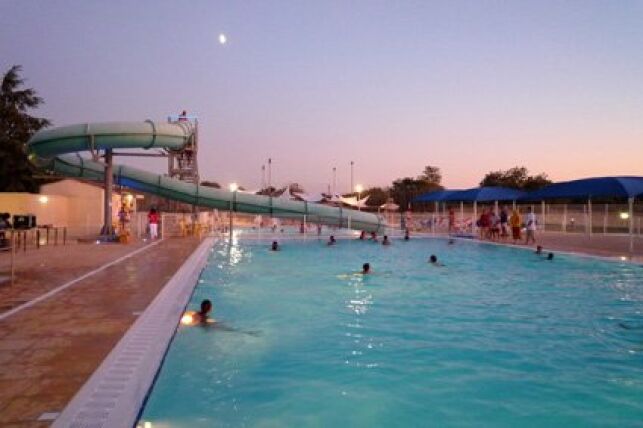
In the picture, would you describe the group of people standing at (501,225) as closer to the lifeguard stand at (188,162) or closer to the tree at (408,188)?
the lifeguard stand at (188,162)

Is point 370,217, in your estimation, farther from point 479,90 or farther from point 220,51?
point 220,51

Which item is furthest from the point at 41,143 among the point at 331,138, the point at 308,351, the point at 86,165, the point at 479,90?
the point at 331,138

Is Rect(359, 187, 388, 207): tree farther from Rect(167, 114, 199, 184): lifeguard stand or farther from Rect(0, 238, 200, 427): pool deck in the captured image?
Rect(0, 238, 200, 427): pool deck

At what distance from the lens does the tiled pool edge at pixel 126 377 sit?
3143 millimetres

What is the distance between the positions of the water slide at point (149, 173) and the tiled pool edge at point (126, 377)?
1176 cm

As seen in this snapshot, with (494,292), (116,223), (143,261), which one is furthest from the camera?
(116,223)

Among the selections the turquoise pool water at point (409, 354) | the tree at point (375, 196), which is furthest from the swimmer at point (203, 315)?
the tree at point (375, 196)

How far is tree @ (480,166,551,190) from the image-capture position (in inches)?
2178

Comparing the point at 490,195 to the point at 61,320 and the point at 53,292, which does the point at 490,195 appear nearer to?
the point at 53,292

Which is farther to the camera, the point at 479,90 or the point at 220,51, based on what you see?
the point at 479,90

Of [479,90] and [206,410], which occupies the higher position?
[479,90]

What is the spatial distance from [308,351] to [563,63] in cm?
1878

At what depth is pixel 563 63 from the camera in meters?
20.4

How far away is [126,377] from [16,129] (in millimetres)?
36901
